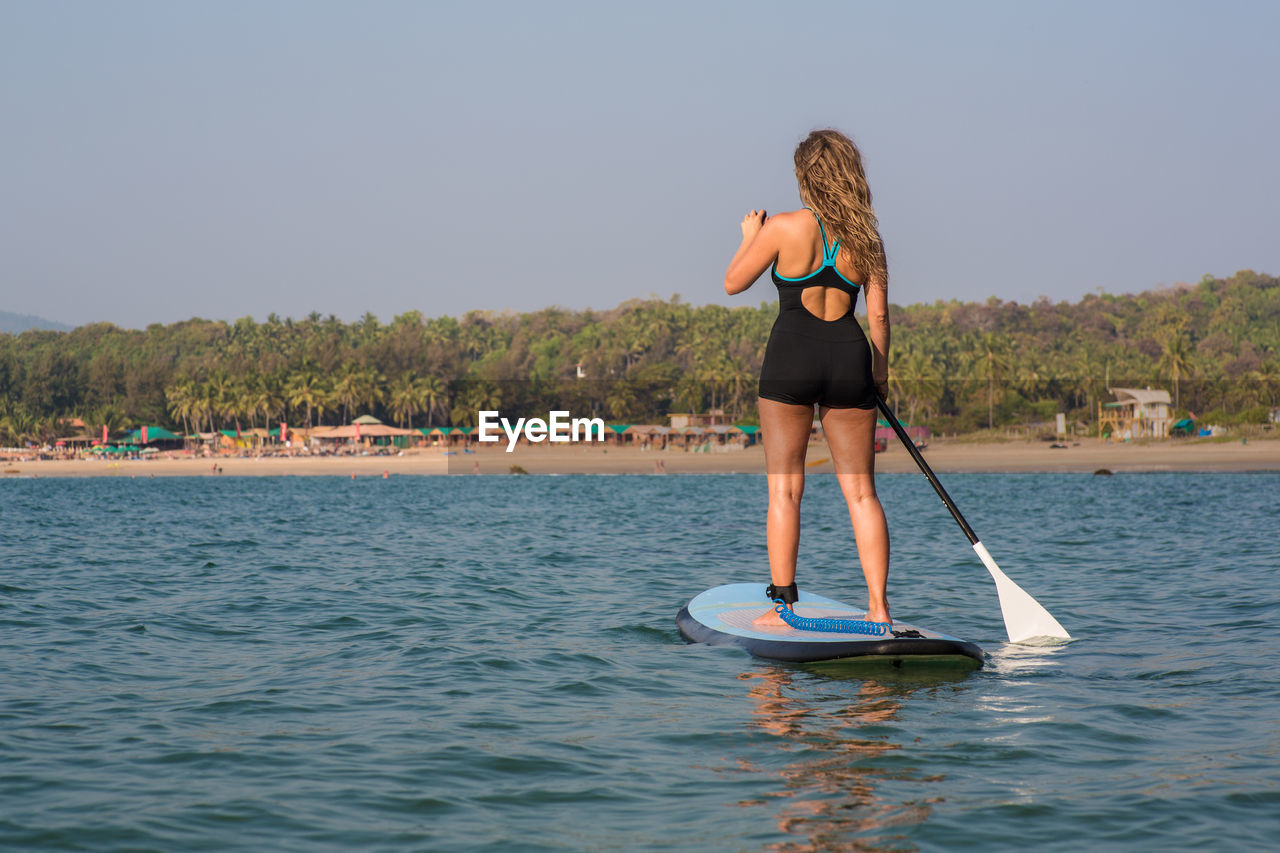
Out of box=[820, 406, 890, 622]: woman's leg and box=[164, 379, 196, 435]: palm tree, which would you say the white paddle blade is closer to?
box=[820, 406, 890, 622]: woman's leg

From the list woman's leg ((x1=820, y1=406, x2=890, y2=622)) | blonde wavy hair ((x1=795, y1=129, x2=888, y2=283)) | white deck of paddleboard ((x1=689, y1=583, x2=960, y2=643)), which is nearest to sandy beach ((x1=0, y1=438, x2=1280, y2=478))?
white deck of paddleboard ((x1=689, y1=583, x2=960, y2=643))

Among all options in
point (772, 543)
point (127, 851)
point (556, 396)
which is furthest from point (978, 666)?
point (556, 396)

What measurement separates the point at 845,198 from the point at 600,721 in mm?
2982

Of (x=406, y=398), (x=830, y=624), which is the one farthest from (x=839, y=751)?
(x=406, y=398)

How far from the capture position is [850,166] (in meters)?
5.82

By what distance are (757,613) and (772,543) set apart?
117cm

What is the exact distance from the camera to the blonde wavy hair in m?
5.70

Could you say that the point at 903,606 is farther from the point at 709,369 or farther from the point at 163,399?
the point at 163,399

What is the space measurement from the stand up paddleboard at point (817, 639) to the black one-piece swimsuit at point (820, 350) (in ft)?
4.28

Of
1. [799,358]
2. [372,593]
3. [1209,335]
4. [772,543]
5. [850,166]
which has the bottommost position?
[372,593]

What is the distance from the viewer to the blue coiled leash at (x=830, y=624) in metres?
5.95

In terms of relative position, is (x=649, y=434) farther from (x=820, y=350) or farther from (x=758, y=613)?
(x=820, y=350)

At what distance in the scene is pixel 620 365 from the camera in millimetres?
142125

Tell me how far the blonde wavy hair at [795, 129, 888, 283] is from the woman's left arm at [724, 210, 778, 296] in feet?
0.95
